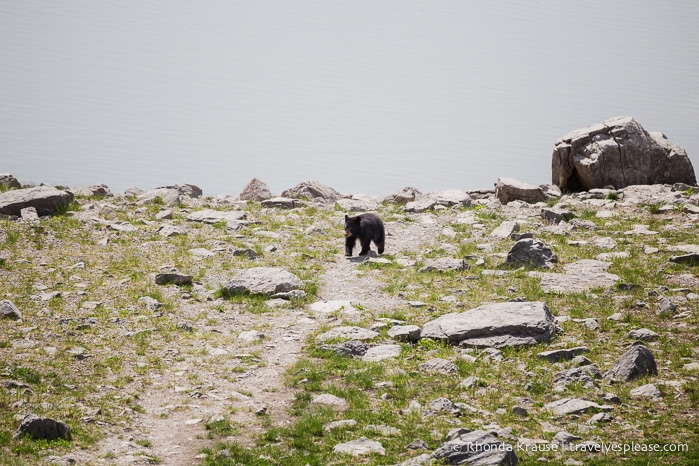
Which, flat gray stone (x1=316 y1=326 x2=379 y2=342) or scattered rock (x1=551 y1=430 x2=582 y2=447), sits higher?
flat gray stone (x1=316 y1=326 x2=379 y2=342)

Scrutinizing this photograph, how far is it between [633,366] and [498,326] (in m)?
3.59

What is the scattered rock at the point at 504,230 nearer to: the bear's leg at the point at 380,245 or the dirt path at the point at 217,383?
the bear's leg at the point at 380,245

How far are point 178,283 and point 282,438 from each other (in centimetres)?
1073

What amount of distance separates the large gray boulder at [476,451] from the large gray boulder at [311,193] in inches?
1059

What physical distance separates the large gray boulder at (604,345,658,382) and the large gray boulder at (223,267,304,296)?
34.7 feet

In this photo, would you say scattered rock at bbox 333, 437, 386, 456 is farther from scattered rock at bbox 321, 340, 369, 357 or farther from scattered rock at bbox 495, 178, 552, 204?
scattered rock at bbox 495, 178, 552, 204

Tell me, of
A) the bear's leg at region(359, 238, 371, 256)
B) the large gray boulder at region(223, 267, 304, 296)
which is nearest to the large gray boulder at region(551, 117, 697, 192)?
the bear's leg at region(359, 238, 371, 256)

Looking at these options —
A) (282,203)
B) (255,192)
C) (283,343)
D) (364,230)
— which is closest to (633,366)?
(283,343)

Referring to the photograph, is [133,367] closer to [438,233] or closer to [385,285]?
[385,285]

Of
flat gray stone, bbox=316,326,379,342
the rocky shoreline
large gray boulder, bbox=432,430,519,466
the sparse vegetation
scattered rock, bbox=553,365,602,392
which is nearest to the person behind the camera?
large gray boulder, bbox=432,430,519,466

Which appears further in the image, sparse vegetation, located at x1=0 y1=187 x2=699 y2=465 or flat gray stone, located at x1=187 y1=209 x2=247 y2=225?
flat gray stone, located at x1=187 y1=209 x2=247 y2=225

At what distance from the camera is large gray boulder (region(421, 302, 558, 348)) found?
52.1 feet

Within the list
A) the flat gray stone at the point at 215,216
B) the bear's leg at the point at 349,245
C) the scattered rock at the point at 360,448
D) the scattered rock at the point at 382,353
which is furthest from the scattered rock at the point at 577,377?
the flat gray stone at the point at 215,216

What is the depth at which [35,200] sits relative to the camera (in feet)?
90.5
